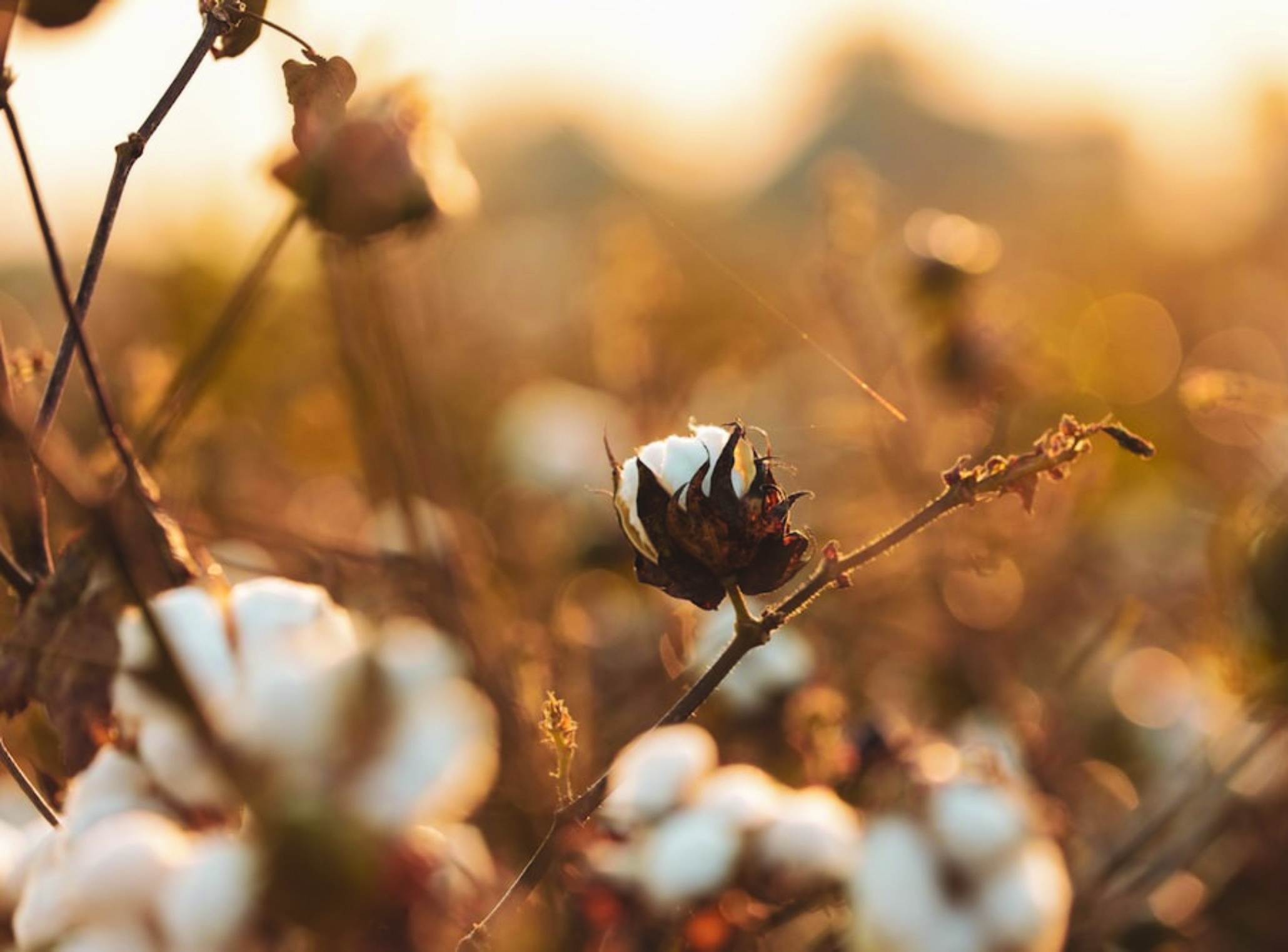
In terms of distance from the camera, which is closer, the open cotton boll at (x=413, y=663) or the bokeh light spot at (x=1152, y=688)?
the open cotton boll at (x=413, y=663)

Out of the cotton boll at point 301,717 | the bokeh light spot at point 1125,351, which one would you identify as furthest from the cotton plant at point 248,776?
the bokeh light spot at point 1125,351

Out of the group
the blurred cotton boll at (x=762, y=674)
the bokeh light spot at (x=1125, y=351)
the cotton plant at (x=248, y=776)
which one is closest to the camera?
the cotton plant at (x=248, y=776)

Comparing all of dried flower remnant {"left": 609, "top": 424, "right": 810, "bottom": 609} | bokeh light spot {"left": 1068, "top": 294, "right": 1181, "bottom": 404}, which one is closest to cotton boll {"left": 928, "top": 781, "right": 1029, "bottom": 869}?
dried flower remnant {"left": 609, "top": 424, "right": 810, "bottom": 609}

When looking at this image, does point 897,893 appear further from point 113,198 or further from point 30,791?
point 113,198

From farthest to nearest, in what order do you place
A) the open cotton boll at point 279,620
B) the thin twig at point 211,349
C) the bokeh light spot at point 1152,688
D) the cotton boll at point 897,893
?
1. the bokeh light spot at point 1152,688
2. the thin twig at point 211,349
3. the cotton boll at point 897,893
4. the open cotton boll at point 279,620

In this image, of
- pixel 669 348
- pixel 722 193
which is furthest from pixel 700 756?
pixel 722 193

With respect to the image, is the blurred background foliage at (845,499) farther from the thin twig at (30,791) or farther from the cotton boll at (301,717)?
the cotton boll at (301,717)

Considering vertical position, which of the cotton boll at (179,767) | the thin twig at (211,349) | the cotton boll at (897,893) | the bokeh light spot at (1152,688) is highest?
the cotton boll at (179,767)
